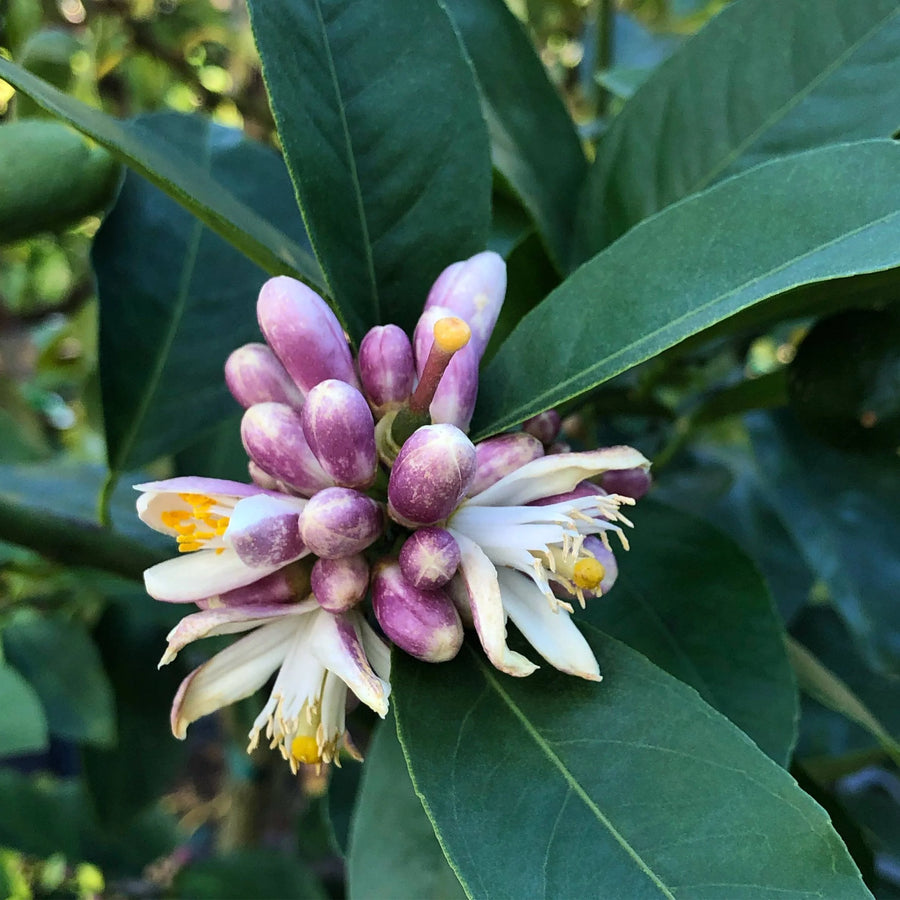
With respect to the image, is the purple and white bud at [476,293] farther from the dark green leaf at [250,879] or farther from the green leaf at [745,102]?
the dark green leaf at [250,879]

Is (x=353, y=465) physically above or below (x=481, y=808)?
above

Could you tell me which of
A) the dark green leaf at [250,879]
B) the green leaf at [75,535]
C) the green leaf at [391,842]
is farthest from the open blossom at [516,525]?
the dark green leaf at [250,879]

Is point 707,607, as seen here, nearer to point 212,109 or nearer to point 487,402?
point 487,402

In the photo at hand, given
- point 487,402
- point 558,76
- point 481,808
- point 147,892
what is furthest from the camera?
point 558,76

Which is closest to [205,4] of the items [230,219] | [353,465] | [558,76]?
[558,76]

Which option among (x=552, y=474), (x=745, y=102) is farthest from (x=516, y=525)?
(x=745, y=102)

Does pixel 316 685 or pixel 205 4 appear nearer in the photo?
pixel 316 685
